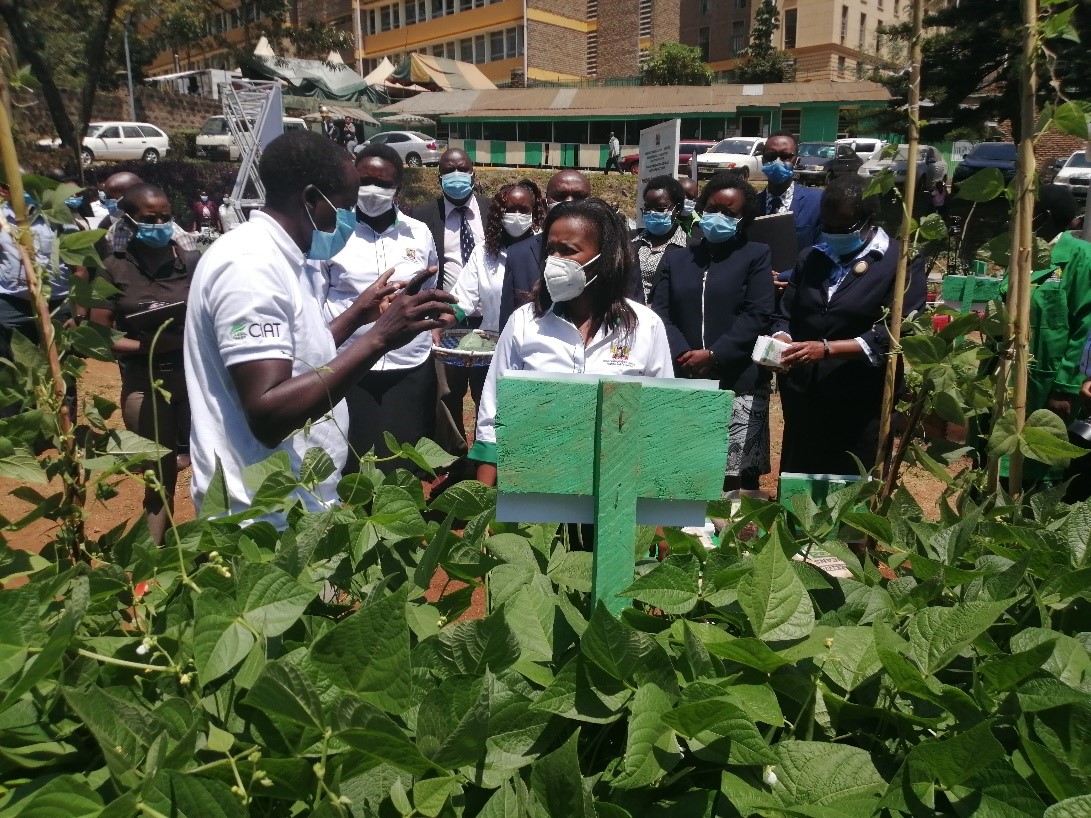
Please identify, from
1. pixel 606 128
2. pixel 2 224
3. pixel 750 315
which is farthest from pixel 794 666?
pixel 606 128

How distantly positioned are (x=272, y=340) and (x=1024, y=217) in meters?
1.62

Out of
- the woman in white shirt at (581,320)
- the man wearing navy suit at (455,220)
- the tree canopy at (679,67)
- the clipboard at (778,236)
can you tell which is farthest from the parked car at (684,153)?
the woman in white shirt at (581,320)

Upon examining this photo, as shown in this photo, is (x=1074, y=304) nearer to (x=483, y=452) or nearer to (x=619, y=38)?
(x=483, y=452)

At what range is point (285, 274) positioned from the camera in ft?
6.98

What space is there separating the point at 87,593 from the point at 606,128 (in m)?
37.9

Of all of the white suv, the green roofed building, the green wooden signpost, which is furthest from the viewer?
the green roofed building

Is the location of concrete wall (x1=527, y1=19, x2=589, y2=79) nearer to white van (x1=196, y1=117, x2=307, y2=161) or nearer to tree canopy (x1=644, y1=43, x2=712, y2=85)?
tree canopy (x1=644, y1=43, x2=712, y2=85)

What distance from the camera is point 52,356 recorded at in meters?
1.40

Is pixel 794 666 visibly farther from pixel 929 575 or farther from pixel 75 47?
pixel 75 47

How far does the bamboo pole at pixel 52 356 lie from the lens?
1328mm

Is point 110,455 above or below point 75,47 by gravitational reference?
below

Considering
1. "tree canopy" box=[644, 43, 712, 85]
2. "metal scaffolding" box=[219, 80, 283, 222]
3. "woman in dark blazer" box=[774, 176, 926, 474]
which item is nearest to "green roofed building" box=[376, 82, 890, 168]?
"tree canopy" box=[644, 43, 712, 85]

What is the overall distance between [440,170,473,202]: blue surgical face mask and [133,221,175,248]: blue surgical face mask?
1.78 m

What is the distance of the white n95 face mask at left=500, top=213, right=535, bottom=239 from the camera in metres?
5.46
